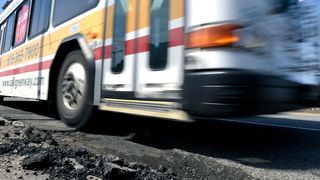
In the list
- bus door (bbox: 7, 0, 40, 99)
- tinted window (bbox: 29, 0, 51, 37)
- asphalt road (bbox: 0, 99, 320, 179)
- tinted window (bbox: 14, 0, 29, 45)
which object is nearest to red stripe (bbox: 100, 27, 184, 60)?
asphalt road (bbox: 0, 99, 320, 179)

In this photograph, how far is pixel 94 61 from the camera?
5184 millimetres

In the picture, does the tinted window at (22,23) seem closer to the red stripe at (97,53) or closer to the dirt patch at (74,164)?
the red stripe at (97,53)

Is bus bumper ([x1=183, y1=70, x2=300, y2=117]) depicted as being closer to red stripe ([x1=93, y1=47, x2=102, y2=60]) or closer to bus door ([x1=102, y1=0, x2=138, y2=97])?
bus door ([x1=102, y1=0, x2=138, y2=97])

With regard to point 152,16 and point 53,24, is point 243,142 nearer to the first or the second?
point 152,16

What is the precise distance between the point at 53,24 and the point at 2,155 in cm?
312

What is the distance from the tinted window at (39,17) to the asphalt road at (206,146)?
170 cm

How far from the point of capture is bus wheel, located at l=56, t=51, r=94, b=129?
527 cm

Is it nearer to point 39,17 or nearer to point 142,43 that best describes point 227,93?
point 142,43

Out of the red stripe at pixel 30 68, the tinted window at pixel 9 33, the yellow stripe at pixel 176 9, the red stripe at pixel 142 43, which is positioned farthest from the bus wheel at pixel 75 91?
the tinted window at pixel 9 33

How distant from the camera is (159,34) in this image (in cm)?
412

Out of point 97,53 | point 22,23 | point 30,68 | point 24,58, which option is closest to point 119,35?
point 97,53

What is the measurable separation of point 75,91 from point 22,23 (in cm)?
386

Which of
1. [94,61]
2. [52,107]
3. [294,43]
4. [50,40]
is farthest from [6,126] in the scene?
[294,43]

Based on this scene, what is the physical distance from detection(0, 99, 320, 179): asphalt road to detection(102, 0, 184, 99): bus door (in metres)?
0.66
